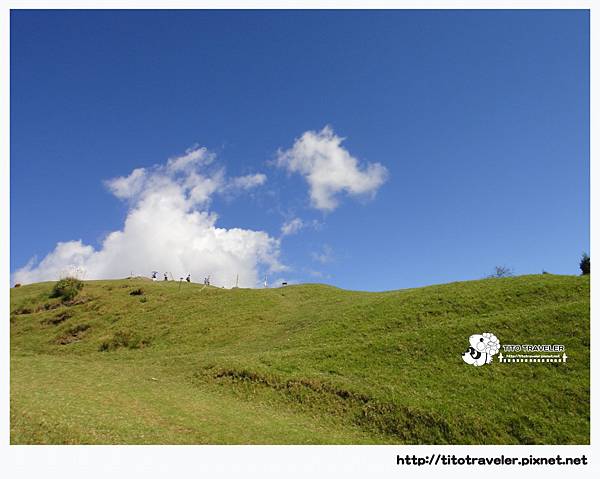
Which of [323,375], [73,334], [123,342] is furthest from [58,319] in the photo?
[323,375]

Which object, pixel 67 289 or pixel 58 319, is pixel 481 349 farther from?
pixel 67 289

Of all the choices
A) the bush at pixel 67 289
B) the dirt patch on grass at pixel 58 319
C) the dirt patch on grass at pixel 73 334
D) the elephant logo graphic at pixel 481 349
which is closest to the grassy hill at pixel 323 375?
the dirt patch on grass at pixel 73 334

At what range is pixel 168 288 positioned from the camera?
8019 cm

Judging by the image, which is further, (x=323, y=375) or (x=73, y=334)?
(x=73, y=334)

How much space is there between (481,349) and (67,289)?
3003 inches

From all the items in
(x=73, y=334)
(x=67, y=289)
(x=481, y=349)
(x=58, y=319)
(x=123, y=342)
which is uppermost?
(x=67, y=289)

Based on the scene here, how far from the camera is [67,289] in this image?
3083 inches

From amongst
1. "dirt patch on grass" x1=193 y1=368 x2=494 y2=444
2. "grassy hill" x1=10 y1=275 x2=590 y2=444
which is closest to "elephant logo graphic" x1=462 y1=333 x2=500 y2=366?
"grassy hill" x1=10 y1=275 x2=590 y2=444

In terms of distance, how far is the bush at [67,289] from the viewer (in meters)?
77.2

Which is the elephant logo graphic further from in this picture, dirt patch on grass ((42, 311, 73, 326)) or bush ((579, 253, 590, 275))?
dirt patch on grass ((42, 311, 73, 326))

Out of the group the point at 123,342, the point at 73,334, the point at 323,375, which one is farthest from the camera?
the point at 73,334

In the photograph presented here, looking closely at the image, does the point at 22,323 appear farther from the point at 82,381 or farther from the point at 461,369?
the point at 461,369
